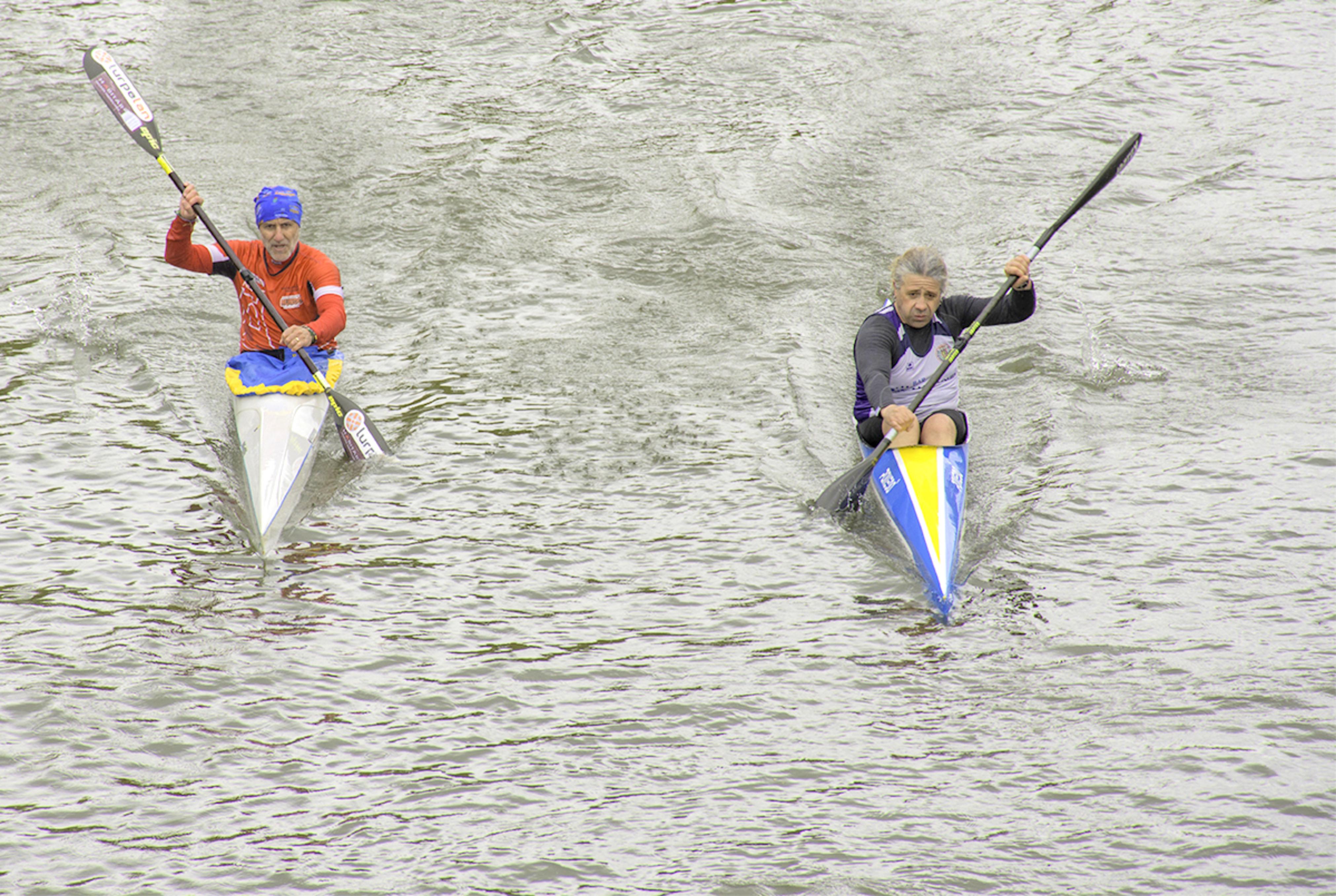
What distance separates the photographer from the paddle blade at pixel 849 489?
673 cm

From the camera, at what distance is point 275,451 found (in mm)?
6871

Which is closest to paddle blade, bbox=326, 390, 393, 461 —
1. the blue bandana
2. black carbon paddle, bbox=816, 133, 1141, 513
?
the blue bandana

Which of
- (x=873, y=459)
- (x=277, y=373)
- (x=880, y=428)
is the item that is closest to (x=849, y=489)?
(x=873, y=459)

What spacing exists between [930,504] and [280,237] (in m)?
4.03

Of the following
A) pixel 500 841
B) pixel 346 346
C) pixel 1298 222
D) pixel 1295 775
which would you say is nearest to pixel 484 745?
pixel 500 841

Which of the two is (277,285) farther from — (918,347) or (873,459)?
(918,347)

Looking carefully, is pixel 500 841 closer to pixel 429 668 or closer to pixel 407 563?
pixel 429 668

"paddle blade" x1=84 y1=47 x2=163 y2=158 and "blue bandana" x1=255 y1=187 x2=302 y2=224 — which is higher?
"paddle blade" x1=84 y1=47 x2=163 y2=158

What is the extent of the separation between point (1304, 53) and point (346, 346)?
37.5ft

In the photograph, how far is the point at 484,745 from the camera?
4867mm

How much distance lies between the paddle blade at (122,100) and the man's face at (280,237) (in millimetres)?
1314

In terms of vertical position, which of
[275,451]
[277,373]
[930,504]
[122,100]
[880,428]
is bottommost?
[930,504]

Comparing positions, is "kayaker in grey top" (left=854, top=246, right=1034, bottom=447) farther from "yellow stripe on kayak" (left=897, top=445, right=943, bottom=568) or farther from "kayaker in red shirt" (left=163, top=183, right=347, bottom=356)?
"kayaker in red shirt" (left=163, top=183, right=347, bottom=356)

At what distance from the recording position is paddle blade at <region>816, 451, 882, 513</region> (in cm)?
673
